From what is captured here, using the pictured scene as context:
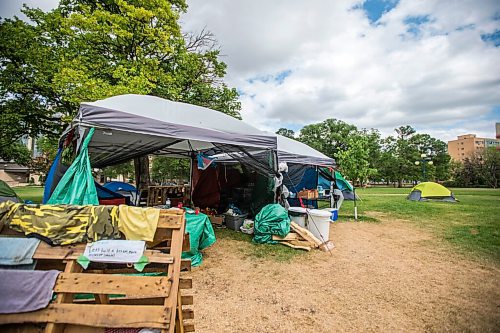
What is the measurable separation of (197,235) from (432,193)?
1413cm

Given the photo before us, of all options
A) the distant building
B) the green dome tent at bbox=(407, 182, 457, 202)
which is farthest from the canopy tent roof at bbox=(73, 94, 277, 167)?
the distant building

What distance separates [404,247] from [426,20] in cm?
545

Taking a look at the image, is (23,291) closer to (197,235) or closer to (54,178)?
(197,235)

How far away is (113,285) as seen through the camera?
5.25 ft

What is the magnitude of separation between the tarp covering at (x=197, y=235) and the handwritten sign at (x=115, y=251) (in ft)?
6.13

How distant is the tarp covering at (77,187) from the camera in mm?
2824

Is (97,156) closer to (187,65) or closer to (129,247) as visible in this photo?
(129,247)

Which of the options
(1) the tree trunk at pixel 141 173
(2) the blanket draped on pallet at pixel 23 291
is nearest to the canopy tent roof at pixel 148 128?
(1) the tree trunk at pixel 141 173

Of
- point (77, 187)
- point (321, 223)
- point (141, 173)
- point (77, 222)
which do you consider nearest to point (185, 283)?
point (77, 222)

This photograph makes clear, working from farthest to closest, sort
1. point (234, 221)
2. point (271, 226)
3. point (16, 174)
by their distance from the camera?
1. point (16, 174)
2. point (234, 221)
3. point (271, 226)

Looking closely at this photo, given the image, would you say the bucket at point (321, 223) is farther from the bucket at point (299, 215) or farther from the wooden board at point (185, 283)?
the wooden board at point (185, 283)

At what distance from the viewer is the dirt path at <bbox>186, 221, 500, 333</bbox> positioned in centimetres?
228

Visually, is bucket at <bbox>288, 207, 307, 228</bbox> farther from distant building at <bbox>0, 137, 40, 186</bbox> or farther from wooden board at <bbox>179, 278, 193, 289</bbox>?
distant building at <bbox>0, 137, 40, 186</bbox>

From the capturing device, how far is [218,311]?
8.01 ft
